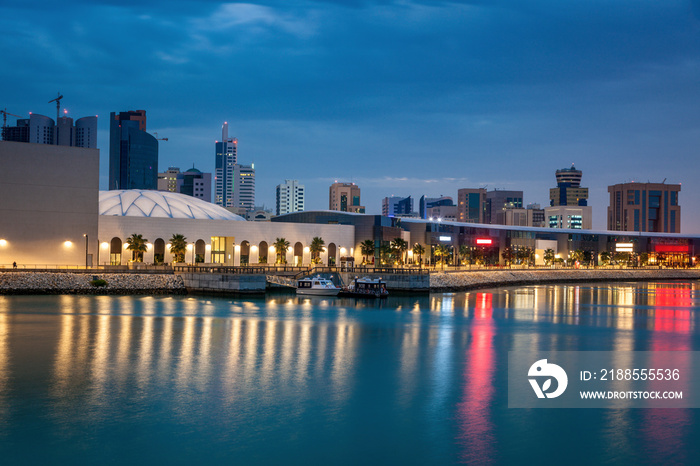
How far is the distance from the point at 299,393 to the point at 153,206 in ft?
241

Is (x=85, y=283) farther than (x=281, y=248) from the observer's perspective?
No

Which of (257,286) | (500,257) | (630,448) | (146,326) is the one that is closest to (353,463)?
(630,448)

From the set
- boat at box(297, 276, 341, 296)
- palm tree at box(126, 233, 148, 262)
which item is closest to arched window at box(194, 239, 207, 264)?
palm tree at box(126, 233, 148, 262)

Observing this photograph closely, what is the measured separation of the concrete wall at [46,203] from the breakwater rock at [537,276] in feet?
118

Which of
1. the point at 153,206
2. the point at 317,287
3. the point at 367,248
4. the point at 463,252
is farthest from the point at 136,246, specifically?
the point at 463,252

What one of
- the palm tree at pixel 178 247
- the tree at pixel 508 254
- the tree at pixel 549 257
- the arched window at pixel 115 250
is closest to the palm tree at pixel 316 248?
the palm tree at pixel 178 247

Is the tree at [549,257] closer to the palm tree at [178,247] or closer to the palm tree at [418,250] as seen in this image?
the palm tree at [418,250]

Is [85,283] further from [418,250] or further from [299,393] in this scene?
[418,250]

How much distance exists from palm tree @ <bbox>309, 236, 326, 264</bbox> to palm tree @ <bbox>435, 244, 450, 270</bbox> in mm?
25341

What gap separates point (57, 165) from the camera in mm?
66812

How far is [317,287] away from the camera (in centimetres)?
6744

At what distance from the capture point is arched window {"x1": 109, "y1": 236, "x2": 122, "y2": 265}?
8675 cm

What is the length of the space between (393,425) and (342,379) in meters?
6.39

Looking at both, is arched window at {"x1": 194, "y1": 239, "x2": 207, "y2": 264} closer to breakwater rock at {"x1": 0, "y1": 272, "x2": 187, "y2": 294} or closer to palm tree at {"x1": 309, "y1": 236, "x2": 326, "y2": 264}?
palm tree at {"x1": 309, "y1": 236, "x2": 326, "y2": 264}
